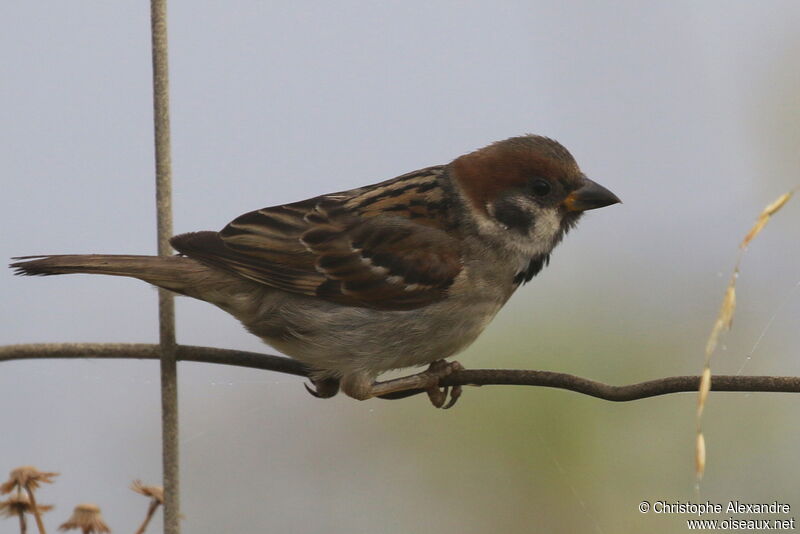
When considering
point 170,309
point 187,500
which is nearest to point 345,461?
point 187,500

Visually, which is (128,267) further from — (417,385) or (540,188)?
(540,188)

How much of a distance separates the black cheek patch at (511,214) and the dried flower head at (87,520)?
69.0 inches

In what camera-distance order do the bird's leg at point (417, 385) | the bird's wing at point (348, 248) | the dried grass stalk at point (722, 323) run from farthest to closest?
the bird's wing at point (348, 248)
the bird's leg at point (417, 385)
the dried grass stalk at point (722, 323)

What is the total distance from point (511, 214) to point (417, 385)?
595 mm

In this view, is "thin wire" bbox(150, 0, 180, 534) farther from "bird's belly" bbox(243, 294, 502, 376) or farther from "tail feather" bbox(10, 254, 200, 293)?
"bird's belly" bbox(243, 294, 502, 376)

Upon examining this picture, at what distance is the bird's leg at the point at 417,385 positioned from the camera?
2994mm

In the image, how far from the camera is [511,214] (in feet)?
10.6

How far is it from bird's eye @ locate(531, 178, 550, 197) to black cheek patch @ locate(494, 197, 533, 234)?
0.06 meters

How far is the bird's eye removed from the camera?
10.5ft

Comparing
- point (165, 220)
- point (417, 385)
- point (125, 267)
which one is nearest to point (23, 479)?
point (165, 220)

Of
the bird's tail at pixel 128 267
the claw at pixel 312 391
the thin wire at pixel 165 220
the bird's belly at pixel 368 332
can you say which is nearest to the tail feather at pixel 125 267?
the bird's tail at pixel 128 267

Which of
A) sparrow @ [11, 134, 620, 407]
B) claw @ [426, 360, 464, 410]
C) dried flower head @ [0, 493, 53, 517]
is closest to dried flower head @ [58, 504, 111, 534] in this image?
dried flower head @ [0, 493, 53, 517]

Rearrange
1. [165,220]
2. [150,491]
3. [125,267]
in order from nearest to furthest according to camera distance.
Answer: [150,491] < [165,220] < [125,267]

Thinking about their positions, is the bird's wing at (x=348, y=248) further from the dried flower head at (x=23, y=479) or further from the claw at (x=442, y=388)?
the dried flower head at (x=23, y=479)
